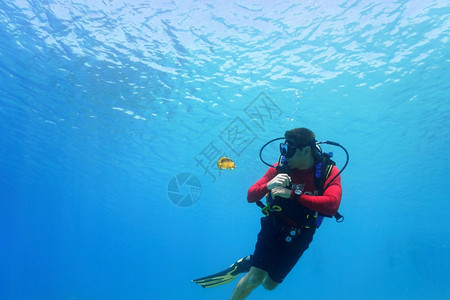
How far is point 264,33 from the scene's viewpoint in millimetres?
12445

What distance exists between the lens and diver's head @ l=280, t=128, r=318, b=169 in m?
4.12

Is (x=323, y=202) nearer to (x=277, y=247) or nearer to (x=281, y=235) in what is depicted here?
(x=281, y=235)

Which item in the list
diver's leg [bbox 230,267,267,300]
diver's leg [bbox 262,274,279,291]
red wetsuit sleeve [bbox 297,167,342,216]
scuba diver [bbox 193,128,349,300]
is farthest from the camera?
diver's leg [bbox 262,274,279,291]

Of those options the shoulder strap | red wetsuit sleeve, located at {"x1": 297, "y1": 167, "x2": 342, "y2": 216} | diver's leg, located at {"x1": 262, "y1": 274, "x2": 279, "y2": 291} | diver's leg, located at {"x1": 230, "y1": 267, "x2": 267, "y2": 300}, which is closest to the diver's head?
the shoulder strap

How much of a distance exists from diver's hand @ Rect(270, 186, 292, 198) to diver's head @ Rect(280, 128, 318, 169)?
1.98 feet

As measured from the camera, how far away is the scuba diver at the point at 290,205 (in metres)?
4.06

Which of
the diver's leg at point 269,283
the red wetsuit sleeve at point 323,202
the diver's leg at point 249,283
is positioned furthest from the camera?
the diver's leg at point 269,283

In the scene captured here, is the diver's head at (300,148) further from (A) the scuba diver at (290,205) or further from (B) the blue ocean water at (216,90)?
(B) the blue ocean water at (216,90)

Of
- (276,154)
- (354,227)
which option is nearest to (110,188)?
(276,154)

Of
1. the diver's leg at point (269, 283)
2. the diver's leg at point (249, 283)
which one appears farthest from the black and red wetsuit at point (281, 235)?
the diver's leg at point (269, 283)

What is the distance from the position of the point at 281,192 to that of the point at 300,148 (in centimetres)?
80

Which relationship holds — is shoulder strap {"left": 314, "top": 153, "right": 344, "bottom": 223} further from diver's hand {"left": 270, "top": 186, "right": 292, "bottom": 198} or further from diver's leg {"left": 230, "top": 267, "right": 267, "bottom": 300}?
diver's leg {"left": 230, "top": 267, "right": 267, "bottom": 300}

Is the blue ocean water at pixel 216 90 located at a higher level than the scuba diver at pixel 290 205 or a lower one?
higher

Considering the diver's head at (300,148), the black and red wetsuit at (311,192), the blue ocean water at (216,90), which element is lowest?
the black and red wetsuit at (311,192)
